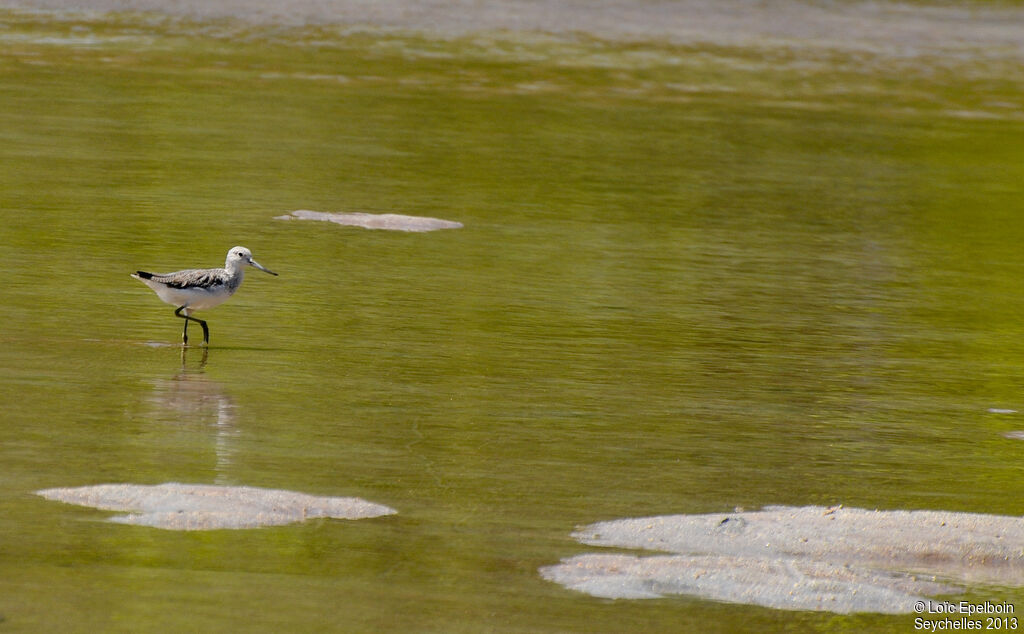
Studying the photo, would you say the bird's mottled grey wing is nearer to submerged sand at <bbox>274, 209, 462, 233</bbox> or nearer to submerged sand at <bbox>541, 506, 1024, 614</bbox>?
submerged sand at <bbox>541, 506, 1024, 614</bbox>

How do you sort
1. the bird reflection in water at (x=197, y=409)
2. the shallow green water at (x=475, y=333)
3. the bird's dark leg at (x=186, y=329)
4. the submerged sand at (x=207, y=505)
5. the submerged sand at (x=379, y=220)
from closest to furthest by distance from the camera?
the shallow green water at (x=475, y=333) < the submerged sand at (x=207, y=505) < the bird reflection in water at (x=197, y=409) < the bird's dark leg at (x=186, y=329) < the submerged sand at (x=379, y=220)

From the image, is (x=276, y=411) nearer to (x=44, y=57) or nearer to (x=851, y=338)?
(x=851, y=338)

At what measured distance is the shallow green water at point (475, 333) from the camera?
18.3 ft

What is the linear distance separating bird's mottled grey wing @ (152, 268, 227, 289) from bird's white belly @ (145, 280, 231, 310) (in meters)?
0.02

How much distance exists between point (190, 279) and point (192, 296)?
0.08 m

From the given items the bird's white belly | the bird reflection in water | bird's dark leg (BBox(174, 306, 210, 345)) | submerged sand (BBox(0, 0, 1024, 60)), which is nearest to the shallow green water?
the bird reflection in water

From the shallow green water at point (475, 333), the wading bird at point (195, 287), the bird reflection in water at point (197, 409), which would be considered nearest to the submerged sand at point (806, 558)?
the shallow green water at point (475, 333)

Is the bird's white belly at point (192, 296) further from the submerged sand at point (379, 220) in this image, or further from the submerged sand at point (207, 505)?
the submerged sand at point (379, 220)

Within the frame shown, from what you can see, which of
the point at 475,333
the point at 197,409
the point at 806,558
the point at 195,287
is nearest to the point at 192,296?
the point at 195,287

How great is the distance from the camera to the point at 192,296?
8695mm

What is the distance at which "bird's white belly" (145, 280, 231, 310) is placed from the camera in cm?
868

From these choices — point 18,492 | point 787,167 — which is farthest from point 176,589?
point 787,167

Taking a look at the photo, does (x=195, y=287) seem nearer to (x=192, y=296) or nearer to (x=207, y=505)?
(x=192, y=296)

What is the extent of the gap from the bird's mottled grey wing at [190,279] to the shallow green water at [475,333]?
0.31 m
